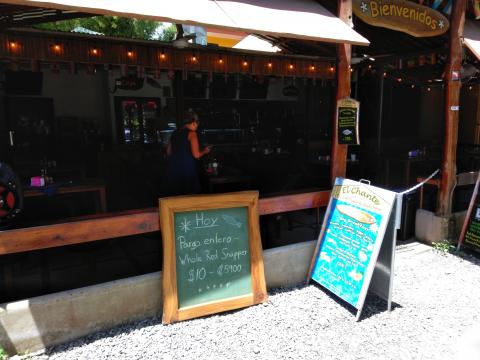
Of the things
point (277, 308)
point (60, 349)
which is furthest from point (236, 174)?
point (60, 349)

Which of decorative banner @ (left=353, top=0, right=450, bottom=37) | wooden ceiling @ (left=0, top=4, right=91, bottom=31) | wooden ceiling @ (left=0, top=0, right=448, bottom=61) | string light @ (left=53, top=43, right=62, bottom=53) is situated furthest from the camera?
string light @ (left=53, top=43, right=62, bottom=53)

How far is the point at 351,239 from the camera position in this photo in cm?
366

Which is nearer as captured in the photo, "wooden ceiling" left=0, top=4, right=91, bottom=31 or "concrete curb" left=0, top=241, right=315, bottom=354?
"concrete curb" left=0, top=241, right=315, bottom=354

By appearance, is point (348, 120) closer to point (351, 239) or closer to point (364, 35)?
point (351, 239)

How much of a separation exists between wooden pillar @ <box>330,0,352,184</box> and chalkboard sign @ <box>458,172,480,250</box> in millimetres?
1898

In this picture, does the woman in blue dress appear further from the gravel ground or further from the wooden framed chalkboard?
the gravel ground

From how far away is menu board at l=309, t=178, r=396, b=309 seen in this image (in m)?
3.39

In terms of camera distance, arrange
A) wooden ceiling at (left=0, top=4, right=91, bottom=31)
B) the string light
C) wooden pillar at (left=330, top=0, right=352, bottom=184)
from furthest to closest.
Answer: the string light < wooden pillar at (left=330, top=0, right=352, bottom=184) < wooden ceiling at (left=0, top=4, right=91, bottom=31)

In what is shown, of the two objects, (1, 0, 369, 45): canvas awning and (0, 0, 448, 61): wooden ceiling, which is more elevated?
(0, 0, 448, 61): wooden ceiling

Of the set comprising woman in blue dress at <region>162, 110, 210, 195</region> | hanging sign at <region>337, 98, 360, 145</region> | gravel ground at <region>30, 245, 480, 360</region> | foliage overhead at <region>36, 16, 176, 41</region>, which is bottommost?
gravel ground at <region>30, 245, 480, 360</region>

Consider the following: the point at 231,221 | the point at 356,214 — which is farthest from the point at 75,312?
the point at 356,214

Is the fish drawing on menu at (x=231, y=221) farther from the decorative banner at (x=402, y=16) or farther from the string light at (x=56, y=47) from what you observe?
the string light at (x=56, y=47)

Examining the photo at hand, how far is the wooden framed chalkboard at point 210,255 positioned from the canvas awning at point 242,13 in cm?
153

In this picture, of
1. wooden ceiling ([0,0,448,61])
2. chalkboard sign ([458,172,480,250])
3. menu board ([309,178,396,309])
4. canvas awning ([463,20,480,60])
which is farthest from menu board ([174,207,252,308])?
canvas awning ([463,20,480,60])
